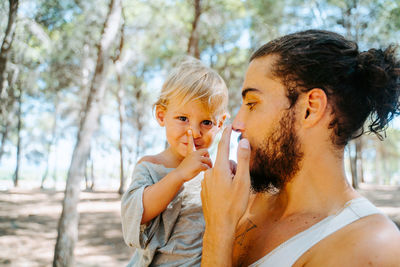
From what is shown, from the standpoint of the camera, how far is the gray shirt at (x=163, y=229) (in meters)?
2.10

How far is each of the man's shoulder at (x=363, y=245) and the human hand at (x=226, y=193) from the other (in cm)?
45

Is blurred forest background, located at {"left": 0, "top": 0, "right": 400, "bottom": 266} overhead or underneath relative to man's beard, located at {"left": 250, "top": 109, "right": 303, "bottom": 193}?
overhead

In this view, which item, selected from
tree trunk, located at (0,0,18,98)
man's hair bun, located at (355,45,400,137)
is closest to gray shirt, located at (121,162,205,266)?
man's hair bun, located at (355,45,400,137)

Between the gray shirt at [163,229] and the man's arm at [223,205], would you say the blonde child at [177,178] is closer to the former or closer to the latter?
the gray shirt at [163,229]

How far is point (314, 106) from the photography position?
197 centimetres

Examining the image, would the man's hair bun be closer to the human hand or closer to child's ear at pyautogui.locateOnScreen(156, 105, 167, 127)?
the human hand

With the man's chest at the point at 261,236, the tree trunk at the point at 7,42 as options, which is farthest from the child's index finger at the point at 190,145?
the tree trunk at the point at 7,42

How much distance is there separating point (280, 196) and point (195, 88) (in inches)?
40.8

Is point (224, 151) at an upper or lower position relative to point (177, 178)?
upper

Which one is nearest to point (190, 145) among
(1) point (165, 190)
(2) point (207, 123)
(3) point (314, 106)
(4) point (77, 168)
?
(2) point (207, 123)

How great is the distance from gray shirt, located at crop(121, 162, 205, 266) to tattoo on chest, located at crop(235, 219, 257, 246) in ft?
0.85

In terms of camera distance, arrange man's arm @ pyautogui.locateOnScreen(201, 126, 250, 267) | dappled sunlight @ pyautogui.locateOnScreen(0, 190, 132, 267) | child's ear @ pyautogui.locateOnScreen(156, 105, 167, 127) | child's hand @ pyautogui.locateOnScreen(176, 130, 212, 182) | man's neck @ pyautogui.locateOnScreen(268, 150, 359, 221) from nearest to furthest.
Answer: man's arm @ pyautogui.locateOnScreen(201, 126, 250, 267) → man's neck @ pyautogui.locateOnScreen(268, 150, 359, 221) → child's hand @ pyautogui.locateOnScreen(176, 130, 212, 182) → child's ear @ pyautogui.locateOnScreen(156, 105, 167, 127) → dappled sunlight @ pyautogui.locateOnScreen(0, 190, 132, 267)

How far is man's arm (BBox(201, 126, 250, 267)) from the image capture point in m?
1.74

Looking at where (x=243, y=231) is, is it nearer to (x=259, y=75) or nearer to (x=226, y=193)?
(x=226, y=193)
